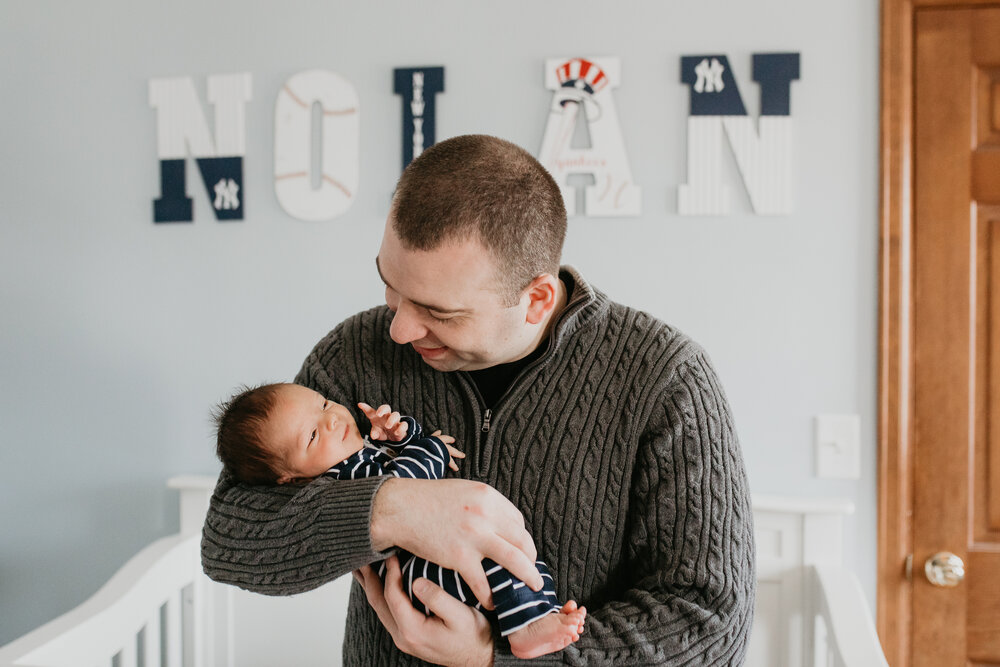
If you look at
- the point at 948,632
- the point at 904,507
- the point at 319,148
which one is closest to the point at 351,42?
the point at 319,148

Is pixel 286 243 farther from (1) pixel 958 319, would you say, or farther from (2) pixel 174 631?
(1) pixel 958 319

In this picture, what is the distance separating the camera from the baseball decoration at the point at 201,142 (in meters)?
1.87

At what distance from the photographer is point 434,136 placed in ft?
5.92

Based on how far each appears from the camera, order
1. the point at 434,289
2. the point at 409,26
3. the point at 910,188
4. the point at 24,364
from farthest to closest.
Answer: the point at 24,364 → the point at 409,26 → the point at 910,188 → the point at 434,289

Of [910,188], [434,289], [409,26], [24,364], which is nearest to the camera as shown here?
[434,289]

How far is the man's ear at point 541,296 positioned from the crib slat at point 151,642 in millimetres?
1130

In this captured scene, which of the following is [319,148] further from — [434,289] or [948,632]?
[948,632]

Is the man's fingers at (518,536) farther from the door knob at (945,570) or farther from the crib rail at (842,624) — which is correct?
the door knob at (945,570)

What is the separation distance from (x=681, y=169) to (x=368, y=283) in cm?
78

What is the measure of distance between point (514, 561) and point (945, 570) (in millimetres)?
1204

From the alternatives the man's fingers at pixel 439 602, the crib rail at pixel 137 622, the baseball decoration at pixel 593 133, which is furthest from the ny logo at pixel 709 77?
the crib rail at pixel 137 622

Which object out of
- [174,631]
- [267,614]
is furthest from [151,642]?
[267,614]

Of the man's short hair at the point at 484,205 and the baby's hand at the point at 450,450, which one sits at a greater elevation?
the man's short hair at the point at 484,205

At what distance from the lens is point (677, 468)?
1022 millimetres
